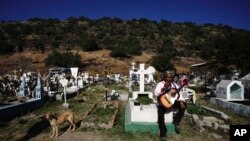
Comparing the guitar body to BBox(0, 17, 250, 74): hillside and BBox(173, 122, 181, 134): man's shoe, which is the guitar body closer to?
BBox(173, 122, 181, 134): man's shoe

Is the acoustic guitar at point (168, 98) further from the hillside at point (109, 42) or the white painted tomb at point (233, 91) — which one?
the hillside at point (109, 42)

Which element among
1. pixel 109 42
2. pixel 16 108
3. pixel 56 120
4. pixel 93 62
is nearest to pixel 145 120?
pixel 56 120

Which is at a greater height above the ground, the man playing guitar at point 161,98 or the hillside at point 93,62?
the hillside at point 93,62

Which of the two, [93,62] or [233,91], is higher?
[93,62]

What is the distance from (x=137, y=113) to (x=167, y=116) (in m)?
1.04

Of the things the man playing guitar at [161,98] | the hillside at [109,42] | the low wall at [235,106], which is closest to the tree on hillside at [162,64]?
the hillside at [109,42]

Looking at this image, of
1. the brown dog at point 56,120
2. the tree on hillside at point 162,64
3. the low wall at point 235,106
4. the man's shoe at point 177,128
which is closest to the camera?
the man's shoe at point 177,128

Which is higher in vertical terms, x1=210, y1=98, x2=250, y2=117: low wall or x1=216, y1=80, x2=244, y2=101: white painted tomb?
x1=216, y1=80, x2=244, y2=101: white painted tomb

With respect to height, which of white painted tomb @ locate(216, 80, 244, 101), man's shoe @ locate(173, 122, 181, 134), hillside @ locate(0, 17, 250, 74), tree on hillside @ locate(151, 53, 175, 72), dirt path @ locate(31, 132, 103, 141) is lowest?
dirt path @ locate(31, 132, 103, 141)

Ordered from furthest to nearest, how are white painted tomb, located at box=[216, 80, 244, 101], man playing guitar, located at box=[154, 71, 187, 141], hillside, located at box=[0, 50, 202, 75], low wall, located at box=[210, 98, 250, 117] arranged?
hillside, located at box=[0, 50, 202, 75] → white painted tomb, located at box=[216, 80, 244, 101] → low wall, located at box=[210, 98, 250, 117] → man playing guitar, located at box=[154, 71, 187, 141]

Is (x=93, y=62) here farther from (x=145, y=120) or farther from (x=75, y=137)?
(x=75, y=137)

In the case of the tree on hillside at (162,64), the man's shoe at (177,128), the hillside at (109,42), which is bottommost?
the man's shoe at (177,128)

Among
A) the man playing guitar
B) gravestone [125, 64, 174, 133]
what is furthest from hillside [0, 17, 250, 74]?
the man playing guitar

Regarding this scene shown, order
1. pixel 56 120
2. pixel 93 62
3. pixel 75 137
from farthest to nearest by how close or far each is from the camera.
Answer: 1. pixel 93 62
2. pixel 56 120
3. pixel 75 137
